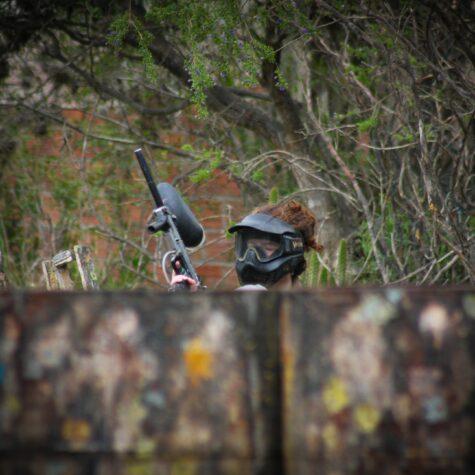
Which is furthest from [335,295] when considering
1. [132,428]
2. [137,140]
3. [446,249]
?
[137,140]

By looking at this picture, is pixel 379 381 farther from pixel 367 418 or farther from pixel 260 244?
pixel 260 244

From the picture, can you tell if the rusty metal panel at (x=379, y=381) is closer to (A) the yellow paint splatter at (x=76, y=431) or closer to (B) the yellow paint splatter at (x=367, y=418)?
(B) the yellow paint splatter at (x=367, y=418)

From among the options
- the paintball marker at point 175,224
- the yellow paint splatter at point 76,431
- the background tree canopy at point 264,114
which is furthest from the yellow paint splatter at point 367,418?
the background tree canopy at point 264,114

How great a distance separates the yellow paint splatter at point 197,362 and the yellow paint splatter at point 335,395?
23 centimetres

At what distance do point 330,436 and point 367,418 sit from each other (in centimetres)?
8

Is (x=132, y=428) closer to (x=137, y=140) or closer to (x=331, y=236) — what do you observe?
(x=331, y=236)

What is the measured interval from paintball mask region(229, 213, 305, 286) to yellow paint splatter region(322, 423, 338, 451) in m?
3.25

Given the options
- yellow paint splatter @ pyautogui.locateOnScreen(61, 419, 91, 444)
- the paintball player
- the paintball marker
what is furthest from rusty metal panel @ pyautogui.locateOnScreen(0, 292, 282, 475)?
the paintball player

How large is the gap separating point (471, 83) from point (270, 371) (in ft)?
13.9

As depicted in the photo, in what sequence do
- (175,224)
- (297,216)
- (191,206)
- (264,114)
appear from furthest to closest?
(191,206) < (264,114) < (297,216) < (175,224)

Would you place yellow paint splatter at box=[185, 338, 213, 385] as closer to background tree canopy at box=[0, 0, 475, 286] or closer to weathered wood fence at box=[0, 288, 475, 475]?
weathered wood fence at box=[0, 288, 475, 475]

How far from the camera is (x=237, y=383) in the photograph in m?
1.79

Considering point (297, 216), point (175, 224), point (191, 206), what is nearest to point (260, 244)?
point (297, 216)

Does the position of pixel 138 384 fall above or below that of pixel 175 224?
below
